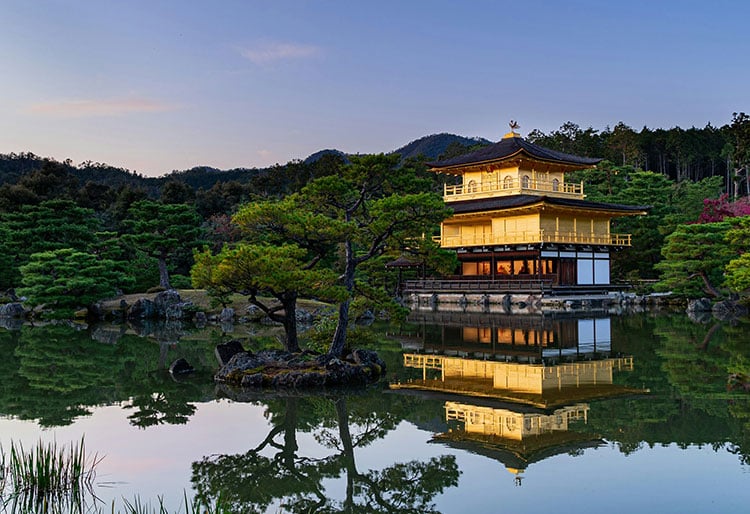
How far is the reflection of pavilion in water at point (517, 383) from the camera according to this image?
848 cm

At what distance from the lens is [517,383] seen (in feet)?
41.1

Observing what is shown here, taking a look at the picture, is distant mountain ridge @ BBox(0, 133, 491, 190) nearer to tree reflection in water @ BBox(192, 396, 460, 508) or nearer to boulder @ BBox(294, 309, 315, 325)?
boulder @ BBox(294, 309, 315, 325)

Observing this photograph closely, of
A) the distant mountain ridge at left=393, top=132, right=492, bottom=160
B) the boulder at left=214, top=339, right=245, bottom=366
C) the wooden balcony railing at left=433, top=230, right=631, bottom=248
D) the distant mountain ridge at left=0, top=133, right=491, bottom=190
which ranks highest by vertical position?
the distant mountain ridge at left=393, top=132, right=492, bottom=160

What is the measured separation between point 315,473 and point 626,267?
3723cm

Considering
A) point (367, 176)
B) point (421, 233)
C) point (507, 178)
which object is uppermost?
point (507, 178)

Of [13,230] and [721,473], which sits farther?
[13,230]

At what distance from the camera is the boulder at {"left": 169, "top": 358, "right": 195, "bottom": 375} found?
14.1 meters

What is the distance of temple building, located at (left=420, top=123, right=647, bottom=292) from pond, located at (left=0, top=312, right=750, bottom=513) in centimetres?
1680

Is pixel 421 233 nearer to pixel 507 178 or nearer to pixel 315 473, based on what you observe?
pixel 315 473

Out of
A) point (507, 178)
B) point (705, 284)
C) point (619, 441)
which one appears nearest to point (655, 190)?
→ point (507, 178)

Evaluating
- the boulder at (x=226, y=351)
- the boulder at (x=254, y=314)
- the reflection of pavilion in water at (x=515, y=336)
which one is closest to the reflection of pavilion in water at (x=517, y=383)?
the reflection of pavilion in water at (x=515, y=336)

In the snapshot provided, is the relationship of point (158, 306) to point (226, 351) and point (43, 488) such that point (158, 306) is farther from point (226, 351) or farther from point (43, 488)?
point (43, 488)

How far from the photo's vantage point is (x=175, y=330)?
24.1 metres

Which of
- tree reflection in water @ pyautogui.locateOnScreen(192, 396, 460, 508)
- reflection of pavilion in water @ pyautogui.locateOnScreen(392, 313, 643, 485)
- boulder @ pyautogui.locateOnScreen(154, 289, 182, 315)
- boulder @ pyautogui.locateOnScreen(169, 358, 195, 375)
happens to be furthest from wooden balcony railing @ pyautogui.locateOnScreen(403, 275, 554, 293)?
tree reflection in water @ pyautogui.locateOnScreen(192, 396, 460, 508)
